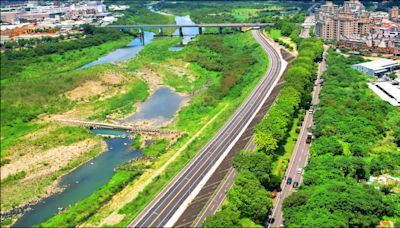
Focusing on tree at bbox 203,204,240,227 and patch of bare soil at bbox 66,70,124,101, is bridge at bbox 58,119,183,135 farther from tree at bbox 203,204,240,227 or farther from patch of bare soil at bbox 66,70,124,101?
tree at bbox 203,204,240,227

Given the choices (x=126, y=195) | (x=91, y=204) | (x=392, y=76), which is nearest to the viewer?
(x=91, y=204)

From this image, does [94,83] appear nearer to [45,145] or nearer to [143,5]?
[45,145]

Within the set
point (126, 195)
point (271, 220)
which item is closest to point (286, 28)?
point (126, 195)

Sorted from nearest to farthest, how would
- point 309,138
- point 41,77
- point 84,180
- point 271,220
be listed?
point 271,220 < point 84,180 < point 309,138 < point 41,77

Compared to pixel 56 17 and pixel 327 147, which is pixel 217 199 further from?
pixel 56 17

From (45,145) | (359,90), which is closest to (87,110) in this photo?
(45,145)

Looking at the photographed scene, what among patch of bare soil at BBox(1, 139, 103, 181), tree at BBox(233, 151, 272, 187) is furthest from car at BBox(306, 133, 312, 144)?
patch of bare soil at BBox(1, 139, 103, 181)
